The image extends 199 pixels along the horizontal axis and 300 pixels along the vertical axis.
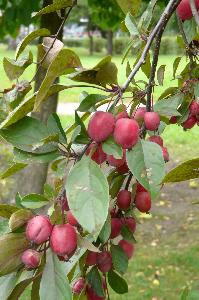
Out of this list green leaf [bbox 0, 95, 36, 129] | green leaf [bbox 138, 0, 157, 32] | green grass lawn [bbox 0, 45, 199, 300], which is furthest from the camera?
green grass lawn [bbox 0, 45, 199, 300]

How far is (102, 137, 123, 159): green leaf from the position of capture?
0.82 metres

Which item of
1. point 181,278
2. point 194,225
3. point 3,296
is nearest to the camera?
point 3,296

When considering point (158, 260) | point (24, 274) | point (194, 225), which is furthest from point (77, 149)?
point (194, 225)

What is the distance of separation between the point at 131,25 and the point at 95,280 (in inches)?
18.9

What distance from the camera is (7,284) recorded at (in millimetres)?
857

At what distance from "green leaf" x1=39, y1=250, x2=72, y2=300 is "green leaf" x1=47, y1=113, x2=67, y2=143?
0.18 metres

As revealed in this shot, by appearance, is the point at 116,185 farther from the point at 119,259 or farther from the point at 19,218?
the point at 19,218

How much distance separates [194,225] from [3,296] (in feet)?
14.2

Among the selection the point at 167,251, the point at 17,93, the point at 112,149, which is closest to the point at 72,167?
the point at 112,149

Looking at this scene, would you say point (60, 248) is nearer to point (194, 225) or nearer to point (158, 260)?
point (158, 260)

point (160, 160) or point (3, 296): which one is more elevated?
point (160, 160)

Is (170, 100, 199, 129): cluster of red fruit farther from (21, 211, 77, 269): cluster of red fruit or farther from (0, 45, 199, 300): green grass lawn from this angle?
(0, 45, 199, 300): green grass lawn

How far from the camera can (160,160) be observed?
87cm

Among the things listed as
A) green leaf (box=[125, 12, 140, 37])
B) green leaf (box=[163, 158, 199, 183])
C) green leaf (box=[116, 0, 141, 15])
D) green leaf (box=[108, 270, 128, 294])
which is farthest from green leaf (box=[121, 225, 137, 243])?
green leaf (box=[116, 0, 141, 15])
